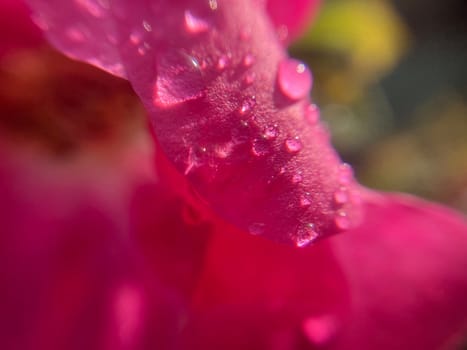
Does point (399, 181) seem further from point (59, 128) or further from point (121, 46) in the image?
point (121, 46)

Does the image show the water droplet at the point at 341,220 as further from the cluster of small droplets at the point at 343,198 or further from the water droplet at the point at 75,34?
the water droplet at the point at 75,34

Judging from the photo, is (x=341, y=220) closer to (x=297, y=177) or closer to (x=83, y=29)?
(x=297, y=177)

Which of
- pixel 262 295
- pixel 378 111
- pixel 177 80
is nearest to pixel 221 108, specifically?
pixel 177 80

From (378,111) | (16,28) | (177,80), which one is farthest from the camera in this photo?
(378,111)

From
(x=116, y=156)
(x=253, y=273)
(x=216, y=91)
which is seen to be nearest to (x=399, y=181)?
(x=116, y=156)

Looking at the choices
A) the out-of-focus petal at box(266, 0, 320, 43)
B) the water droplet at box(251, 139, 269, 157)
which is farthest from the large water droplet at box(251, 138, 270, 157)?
the out-of-focus petal at box(266, 0, 320, 43)

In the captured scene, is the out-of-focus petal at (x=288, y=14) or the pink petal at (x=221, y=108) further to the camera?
the out-of-focus petal at (x=288, y=14)

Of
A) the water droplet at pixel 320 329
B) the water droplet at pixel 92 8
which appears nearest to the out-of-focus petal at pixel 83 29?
the water droplet at pixel 92 8
